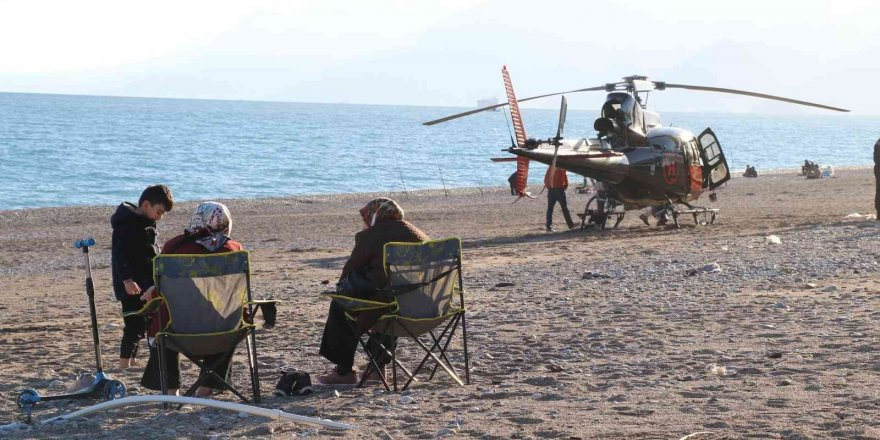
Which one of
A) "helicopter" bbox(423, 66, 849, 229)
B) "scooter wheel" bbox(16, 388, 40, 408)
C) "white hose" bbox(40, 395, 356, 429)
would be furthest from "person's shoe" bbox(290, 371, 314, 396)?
"helicopter" bbox(423, 66, 849, 229)

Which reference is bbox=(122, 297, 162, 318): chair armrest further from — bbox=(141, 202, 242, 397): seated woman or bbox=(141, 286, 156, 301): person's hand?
bbox=(141, 286, 156, 301): person's hand

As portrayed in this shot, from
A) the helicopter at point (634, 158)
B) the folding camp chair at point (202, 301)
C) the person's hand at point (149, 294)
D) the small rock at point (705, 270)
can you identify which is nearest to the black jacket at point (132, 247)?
the person's hand at point (149, 294)

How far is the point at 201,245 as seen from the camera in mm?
6695

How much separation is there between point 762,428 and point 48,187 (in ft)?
125

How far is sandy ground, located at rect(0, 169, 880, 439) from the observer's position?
606 cm

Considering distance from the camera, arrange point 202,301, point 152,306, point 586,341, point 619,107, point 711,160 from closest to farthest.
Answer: point 202,301 → point 152,306 → point 586,341 → point 619,107 → point 711,160


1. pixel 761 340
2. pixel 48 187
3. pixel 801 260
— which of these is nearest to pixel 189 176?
pixel 48 187

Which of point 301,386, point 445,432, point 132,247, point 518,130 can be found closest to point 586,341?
point 301,386

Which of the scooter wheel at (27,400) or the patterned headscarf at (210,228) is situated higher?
the patterned headscarf at (210,228)

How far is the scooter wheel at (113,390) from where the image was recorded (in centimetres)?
676

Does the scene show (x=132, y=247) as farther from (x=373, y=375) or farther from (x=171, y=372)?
(x=373, y=375)

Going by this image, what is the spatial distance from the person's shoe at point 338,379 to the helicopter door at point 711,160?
14.6 meters

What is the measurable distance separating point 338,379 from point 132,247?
5.08 ft

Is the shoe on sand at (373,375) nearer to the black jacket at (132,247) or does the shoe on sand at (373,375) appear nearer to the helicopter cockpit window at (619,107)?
the black jacket at (132,247)
